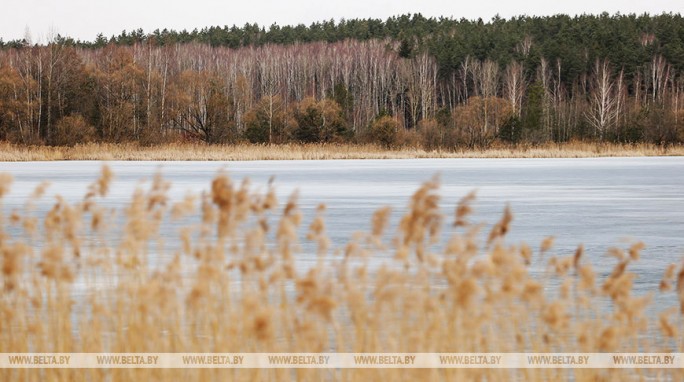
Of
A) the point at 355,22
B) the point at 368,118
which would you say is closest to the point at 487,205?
the point at 368,118

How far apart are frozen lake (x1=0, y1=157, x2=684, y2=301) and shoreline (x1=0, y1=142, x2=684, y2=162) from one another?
11995mm

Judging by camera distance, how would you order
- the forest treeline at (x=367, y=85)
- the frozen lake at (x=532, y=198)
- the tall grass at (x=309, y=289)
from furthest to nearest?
the forest treeline at (x=367, y=85), the frozen lake at (x=532, y=198), the tall grass at (x=309, y=289)

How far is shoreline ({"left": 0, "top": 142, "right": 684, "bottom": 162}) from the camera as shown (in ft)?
136

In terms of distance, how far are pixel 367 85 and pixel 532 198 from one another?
242ft

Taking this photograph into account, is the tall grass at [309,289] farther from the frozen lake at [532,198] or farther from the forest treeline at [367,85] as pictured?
the forest treeline at [367,85]

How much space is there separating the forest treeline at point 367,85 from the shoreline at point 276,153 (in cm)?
331

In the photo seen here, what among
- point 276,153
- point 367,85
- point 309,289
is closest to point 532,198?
point 309,289

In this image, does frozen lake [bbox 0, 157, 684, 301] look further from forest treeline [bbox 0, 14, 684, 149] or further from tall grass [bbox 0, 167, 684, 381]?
forest treeline [bbox 0, 14, 684, 149]

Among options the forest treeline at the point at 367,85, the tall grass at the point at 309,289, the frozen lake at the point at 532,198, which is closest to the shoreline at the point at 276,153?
the forest treeline at the point at 367,85

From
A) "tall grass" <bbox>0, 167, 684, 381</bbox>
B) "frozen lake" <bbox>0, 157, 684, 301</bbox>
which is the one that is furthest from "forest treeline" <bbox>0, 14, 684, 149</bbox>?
"tall grass" <bbox>0, 167, 684, 381</bbox>

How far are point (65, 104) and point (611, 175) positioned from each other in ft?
144

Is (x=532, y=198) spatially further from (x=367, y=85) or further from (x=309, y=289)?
(x=367, y=85)

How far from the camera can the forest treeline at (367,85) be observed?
55969 millimetres

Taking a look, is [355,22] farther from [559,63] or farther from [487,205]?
[487,205]
